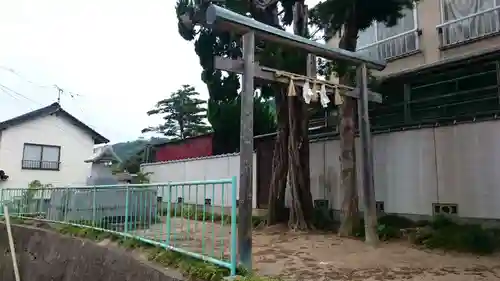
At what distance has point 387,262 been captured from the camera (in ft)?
16.7

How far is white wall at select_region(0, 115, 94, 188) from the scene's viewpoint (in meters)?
18.0

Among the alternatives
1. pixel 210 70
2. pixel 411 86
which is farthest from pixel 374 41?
pixel 210 70

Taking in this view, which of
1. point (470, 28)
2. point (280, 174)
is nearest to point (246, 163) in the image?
point (280, 174)

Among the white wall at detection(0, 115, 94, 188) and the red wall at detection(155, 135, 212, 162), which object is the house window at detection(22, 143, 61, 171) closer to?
the white wall at detection(0, 115, 94, 188)

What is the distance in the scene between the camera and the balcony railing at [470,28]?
8844 mm

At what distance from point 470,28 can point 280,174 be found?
580cm

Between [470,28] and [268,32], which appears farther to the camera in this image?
[470,28]

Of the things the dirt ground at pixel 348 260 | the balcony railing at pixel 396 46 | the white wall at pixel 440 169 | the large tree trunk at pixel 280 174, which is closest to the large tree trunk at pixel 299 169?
the large tree trunk at pixel 280 174

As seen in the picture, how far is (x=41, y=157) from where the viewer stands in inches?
750

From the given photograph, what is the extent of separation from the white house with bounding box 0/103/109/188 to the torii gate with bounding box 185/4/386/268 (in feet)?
48.6

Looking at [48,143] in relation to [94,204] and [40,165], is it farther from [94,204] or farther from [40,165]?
[94,204]

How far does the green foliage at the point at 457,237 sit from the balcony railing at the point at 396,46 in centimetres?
513

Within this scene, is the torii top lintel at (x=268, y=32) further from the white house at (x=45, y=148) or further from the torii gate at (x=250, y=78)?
the white house at (x=45, y=148)

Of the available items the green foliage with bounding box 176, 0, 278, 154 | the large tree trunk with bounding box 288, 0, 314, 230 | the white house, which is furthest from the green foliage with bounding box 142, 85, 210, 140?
the large tree trunk with bounding box 288, 0, 314, 230
